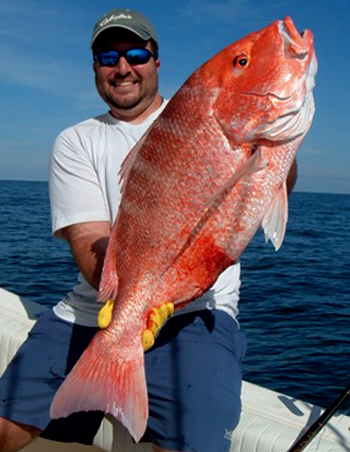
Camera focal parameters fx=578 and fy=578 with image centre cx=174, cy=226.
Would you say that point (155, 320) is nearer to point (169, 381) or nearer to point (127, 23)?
point (169, 381)

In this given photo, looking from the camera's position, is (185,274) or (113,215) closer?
(185,274)

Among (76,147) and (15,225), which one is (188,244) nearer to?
(76,147)

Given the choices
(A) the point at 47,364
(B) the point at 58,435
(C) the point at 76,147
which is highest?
(C) the point at 76,147

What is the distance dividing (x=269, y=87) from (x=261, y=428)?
168 cm

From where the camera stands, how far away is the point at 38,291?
Result: 478 inches

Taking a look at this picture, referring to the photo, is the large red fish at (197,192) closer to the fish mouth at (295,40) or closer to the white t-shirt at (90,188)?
the fish mouth at (295,40)

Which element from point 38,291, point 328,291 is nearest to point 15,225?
point 38,291

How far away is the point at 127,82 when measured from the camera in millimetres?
3096

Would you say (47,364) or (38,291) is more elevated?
(47,364)

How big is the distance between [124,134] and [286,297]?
31.2 feet

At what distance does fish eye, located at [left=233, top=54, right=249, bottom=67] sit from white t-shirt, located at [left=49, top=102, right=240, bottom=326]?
Answer: 1.16m

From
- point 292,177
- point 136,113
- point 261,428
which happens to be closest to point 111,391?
point 261,428

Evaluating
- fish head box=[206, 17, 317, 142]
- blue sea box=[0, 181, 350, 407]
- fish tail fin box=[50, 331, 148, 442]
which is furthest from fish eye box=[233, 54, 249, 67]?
blue sea box=[0, 181, 350, 407]

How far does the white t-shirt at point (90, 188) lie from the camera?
2.93 meters
